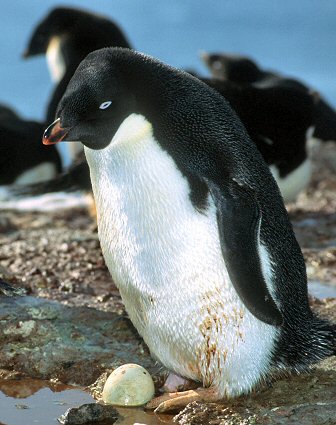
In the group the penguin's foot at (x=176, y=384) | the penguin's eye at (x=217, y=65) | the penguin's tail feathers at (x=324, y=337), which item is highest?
the penguin's tail feathers at (x=324, y=337)

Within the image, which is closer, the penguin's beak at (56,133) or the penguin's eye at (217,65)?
the penguin's beak at (56,133)

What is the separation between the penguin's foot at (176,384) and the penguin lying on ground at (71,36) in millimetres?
4336

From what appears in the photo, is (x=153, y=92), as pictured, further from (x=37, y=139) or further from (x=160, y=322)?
(x=37, y=139)

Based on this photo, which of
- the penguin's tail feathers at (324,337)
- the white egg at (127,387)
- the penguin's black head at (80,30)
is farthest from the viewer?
the penguin's black head at (80,30)

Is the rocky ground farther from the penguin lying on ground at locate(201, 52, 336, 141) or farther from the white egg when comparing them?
the penguin lying on ground at locate(201, 52, 336, 141)

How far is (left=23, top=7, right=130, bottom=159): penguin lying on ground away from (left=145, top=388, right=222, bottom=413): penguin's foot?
14.8 ft

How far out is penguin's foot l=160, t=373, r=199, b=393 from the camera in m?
3.43

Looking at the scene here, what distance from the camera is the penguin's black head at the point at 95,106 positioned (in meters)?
3.08

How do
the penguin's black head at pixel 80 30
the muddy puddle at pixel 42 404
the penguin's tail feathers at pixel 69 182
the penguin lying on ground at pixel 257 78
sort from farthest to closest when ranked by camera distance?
the penguin lying on ground at pixel 257 78 < the penguin's black head at pixel 80 30 < the penguin's tail feathers at pixel 69 182 < the muddy puddle at pixel 42 404

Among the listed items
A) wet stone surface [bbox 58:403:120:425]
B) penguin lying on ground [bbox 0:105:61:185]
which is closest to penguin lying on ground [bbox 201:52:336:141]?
penguin lying on ground [bbox 0:105:61:185]

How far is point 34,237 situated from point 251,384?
2.67 m

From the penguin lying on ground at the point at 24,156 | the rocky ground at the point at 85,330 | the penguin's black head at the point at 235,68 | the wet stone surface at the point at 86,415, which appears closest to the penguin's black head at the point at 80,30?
the penguin lying on ground at the point at 24,156

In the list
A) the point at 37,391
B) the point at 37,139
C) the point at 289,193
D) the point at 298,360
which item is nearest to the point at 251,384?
the point at 298,360

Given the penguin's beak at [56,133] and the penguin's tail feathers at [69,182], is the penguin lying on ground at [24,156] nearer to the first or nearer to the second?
the penguin's tail feathers at [69,182]
